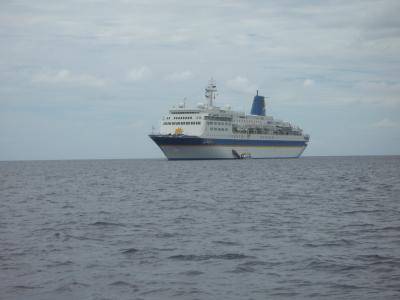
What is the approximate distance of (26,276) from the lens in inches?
457

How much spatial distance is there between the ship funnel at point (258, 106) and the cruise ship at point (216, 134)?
5.55 m

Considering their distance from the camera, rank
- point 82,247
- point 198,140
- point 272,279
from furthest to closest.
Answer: point 198,140 → point 82,247 → point 272,279

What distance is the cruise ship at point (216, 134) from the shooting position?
283ft

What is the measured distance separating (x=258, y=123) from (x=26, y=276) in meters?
95.7

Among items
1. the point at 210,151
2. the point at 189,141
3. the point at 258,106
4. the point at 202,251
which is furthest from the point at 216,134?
the point at 202,251

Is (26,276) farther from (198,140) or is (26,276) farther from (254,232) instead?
(198,140)

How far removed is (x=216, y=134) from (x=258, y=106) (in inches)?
1144

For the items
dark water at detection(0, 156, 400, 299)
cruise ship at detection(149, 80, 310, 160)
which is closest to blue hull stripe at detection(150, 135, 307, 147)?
cruise ship at detection(149, 80, 310, 160)

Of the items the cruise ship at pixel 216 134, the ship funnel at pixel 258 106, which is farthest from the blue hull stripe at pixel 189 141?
the ship funnel at pixel 258 106

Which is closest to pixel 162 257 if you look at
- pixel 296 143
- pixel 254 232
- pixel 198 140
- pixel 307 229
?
pixel 254 232

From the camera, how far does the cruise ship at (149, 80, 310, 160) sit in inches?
3401

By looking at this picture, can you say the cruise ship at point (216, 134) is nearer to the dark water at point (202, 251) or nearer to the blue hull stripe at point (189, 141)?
the blue hull stripe at point (189, 141)

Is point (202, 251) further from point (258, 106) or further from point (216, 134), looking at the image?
point (258, 106)

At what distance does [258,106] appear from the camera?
4609 inches
